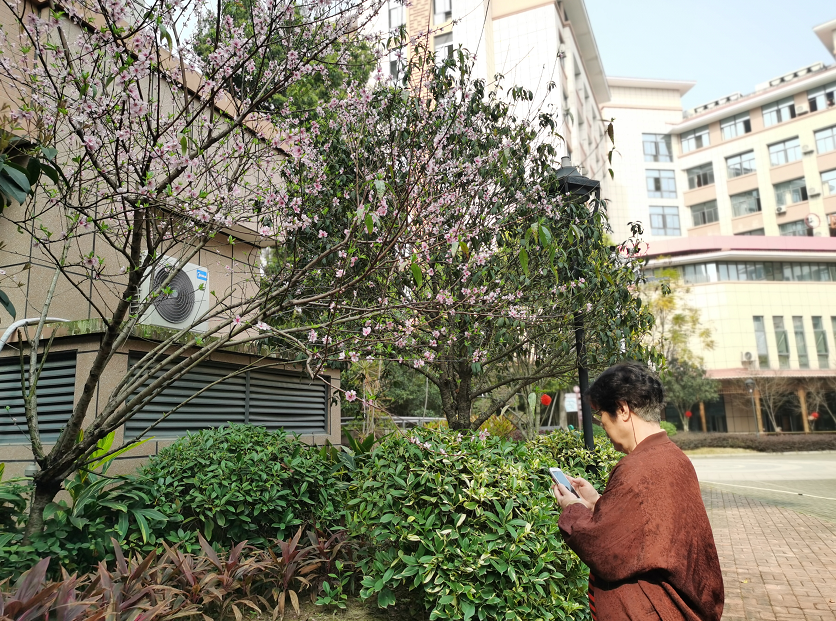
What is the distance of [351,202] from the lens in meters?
7.43

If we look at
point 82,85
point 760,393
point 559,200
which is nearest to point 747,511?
point 559,200

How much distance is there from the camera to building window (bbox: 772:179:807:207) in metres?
45.9

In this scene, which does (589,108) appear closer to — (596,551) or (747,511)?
(747,511)

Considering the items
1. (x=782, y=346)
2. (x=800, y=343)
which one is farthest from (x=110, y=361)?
(x=800, y=343)

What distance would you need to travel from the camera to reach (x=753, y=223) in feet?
159

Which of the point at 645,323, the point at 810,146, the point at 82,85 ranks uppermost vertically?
the point at 810,146

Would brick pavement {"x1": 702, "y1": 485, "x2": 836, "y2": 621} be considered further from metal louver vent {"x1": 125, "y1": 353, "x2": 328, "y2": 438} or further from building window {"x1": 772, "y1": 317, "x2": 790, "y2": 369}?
building window {"x1": 772, "y1": 317, "x2": 790, "y2": 369}

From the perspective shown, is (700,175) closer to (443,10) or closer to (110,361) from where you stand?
(443,10)

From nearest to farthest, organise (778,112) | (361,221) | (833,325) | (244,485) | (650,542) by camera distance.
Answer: (650,542)
(361,221)
(244,485)
(833,325)
(778,112)

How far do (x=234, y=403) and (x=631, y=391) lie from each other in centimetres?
635

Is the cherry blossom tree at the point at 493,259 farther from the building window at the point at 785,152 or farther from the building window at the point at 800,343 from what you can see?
the building window at the point at 785,152

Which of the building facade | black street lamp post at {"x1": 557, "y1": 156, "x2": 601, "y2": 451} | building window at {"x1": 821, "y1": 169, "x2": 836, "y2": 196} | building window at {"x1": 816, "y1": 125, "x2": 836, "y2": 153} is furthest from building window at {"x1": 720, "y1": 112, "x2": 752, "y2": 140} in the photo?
the building facade

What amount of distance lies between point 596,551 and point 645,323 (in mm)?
6637

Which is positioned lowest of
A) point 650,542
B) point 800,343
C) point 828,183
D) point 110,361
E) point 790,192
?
point 650,542
